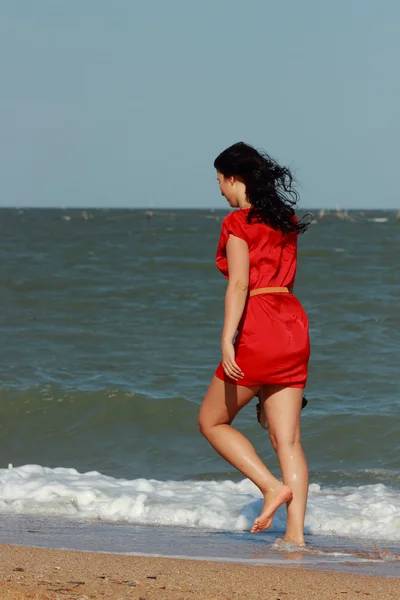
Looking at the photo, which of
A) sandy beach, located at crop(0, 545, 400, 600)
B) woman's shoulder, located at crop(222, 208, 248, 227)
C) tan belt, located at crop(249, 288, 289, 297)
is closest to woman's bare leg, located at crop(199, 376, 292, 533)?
tan belt, located at crop(249, 288, 289, 297)

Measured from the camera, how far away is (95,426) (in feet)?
24.0

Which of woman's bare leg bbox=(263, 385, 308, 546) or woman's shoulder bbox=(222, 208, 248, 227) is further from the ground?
woman's shoulder bbox=(222, 208, 248, 227)

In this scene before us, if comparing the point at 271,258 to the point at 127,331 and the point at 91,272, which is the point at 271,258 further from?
the point at 91,272

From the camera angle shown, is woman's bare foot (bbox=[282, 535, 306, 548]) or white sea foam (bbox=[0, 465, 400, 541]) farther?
white sea foam (bbox=[0, 465, 400, 541])

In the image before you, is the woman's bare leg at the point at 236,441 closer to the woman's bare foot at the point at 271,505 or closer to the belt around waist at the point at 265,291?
the woman's bare foot at the point at 271,505

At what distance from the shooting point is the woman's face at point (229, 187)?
3858mm

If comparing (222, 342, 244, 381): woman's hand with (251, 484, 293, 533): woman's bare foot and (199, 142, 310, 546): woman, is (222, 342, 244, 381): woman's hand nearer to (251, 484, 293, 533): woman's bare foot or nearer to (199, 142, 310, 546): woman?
(199, 142, 310, 546): woman

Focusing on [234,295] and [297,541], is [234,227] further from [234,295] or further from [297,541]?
[297,541]

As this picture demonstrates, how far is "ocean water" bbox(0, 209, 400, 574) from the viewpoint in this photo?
4.38 meters

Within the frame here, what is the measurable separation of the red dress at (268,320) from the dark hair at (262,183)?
0.04 m

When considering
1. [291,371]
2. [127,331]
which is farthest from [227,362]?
[127,331]

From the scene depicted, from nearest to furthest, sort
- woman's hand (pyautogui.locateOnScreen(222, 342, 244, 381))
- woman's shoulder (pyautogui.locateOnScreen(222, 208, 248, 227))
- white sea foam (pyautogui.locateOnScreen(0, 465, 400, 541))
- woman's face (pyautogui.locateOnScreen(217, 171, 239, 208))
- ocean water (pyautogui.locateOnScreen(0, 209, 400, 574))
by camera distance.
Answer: woman's hand (pyautogui.locateOnScreen(222, 342, 244, 381)) < woman's shoulder (pyautogui.locateOnScreen(222, 208, 248, 227)) < woman's face (pyautogui.locateOnScreen(217, 171, 239, 208)) < ocean water (pyautogui.locateOnScreen(0, 209, 400, 574)) < white sea foam (pyautogui.locateOnScreen(0, 465, 400, 541))

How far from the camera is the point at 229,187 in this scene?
3.87 m

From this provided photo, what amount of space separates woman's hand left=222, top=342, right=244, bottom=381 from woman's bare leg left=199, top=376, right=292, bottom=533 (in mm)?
105
